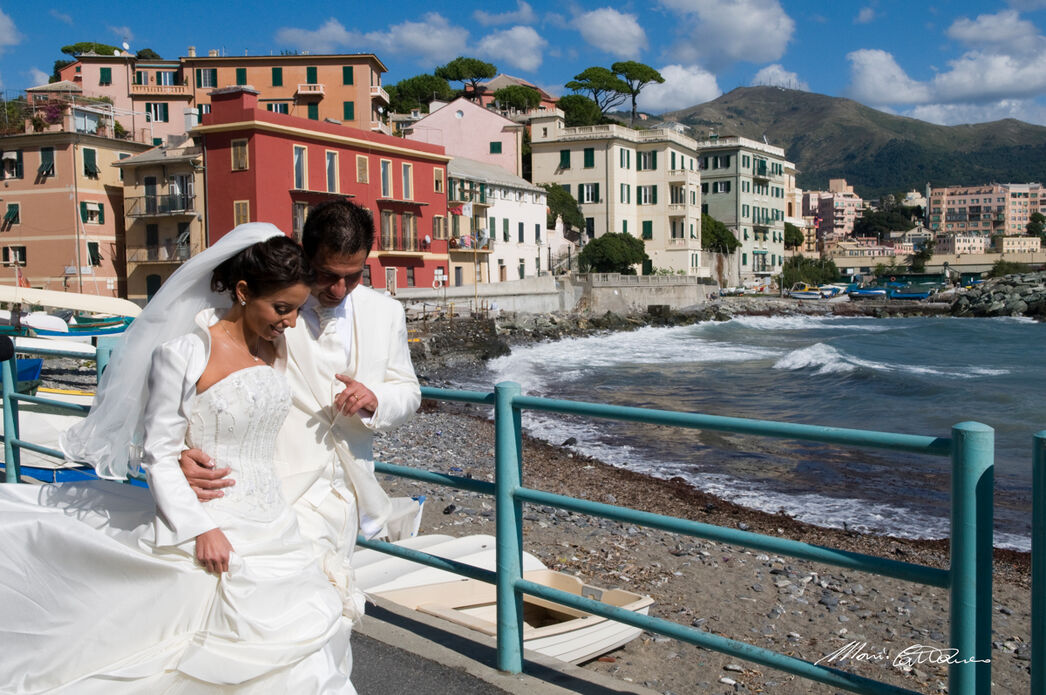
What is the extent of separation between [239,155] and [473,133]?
926 inches

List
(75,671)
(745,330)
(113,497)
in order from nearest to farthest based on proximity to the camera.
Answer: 1. (75,671)
2. (113,497)
3. (745,330)

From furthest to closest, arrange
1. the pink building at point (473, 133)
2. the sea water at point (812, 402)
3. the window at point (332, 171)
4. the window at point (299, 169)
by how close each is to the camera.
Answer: the pink building at point (473, 133) < the window at point (332, 171) < the window at point (299, 169) < the sea water at point (812, 402)

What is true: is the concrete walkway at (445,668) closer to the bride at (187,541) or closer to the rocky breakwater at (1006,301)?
the bride at (187,541)

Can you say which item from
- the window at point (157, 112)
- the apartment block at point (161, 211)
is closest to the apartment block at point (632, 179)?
the window at point (157, 112)

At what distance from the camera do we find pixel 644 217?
62781 millimetres

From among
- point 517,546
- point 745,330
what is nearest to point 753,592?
point 517,546

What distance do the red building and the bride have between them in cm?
3011

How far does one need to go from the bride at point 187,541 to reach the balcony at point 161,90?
5676cm

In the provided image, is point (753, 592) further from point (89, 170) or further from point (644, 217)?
point (644, 217)

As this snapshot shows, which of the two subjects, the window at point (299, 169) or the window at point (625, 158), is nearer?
the window at point (299, 169)

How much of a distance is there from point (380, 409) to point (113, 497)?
0.85 meters

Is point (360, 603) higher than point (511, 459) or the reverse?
the reverse

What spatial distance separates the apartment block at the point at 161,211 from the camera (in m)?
36.8

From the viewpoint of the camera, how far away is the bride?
244cm
